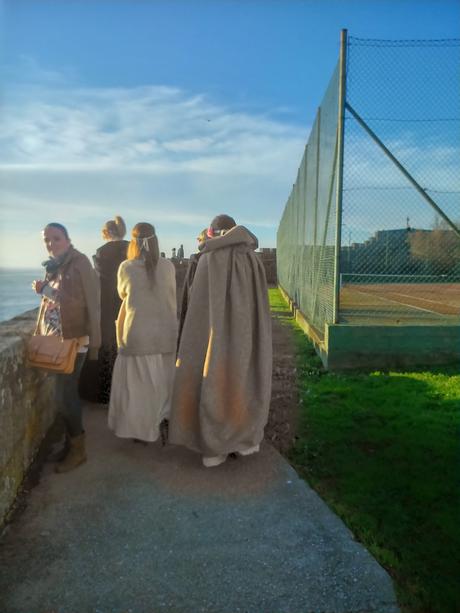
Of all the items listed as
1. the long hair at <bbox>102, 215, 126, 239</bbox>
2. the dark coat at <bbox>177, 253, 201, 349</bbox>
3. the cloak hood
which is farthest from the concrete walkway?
the long hair at <bbox>102, 215, 126, 239</bbox>

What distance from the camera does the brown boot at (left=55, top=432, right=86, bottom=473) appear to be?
163 inches

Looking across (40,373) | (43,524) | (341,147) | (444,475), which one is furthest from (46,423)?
(341,147)

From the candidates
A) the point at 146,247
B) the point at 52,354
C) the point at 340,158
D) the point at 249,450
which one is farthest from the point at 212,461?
the point at 340,158

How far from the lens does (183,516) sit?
3.50 metres

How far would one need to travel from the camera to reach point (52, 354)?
3945mm

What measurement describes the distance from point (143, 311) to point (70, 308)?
0.73 meters

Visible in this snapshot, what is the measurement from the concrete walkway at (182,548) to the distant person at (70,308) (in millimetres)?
430

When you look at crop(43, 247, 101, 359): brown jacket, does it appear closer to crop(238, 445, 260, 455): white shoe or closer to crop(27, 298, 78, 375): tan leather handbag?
crop(27, 298, 78, 375): tan leather handbag

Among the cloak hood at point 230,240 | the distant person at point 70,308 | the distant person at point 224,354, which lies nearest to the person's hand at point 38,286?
the distant person at point 70,308

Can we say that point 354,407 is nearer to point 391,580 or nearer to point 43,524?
point 391,580

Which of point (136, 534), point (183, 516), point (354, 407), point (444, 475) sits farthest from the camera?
point (354, 407)

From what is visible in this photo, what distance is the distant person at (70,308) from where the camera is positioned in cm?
409

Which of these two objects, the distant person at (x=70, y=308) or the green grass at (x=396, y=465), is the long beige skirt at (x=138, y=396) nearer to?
the distant person at (x=70, y=308)

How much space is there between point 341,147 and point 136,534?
566 centimetres
